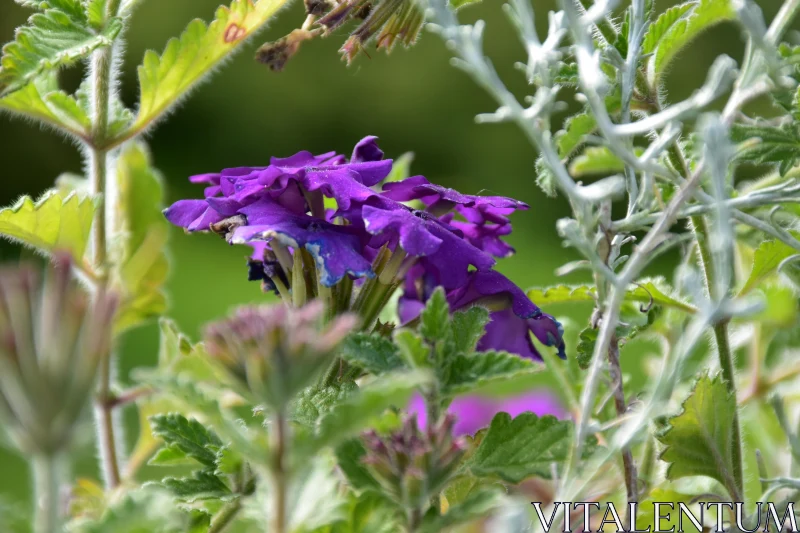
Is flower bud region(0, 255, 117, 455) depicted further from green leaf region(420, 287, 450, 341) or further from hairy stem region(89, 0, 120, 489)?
hairy stem region(89, 0, 120, 489)

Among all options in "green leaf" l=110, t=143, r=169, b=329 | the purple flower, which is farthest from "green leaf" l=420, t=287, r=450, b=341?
the purple flower

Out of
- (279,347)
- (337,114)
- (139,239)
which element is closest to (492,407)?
(139,239)

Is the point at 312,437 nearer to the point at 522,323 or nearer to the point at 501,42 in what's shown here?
the point at 522,323

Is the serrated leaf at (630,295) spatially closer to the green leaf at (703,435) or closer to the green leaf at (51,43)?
the green leaf at (703,435)

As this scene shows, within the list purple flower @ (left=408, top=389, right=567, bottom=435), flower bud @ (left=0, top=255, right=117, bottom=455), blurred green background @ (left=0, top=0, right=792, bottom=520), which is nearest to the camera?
flower bud @ (left=0, top=255, right=117, bottom=455)

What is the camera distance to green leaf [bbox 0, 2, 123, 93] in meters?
0.35

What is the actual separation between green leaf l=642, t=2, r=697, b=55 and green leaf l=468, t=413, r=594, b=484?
18 centimetres

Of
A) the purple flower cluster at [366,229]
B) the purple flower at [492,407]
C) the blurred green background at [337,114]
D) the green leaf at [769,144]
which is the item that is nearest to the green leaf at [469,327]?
the purple flower cluster at [366,229]

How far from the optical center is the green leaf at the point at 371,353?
0.27 m

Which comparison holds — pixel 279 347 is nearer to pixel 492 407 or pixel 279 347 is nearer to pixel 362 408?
pixel 362 408

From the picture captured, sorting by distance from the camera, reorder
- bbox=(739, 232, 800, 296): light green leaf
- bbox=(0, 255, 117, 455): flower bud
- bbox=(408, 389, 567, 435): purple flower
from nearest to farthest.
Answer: bbox=(0, 255, 117, 455): flower bud → bbox=(739, 232, 800, 296): light green leaf → bbox=(408, 389, 567, 435): purple flower

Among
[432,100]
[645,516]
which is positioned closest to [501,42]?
[432,100]

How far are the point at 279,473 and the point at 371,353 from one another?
7 cm

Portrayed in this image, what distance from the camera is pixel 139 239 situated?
1.61ft
